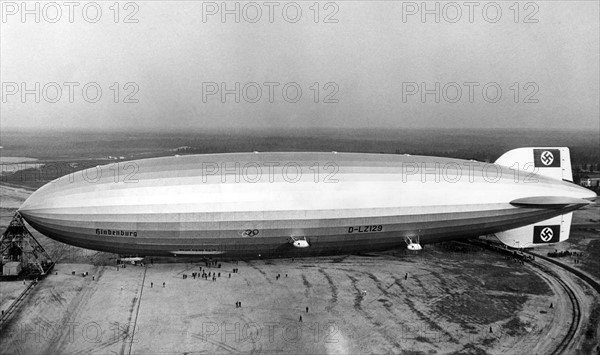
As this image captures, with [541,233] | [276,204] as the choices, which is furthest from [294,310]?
[541,233]

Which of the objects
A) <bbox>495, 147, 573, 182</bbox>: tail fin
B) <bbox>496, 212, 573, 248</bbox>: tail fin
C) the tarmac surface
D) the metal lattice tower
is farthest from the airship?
the metal lattice tower

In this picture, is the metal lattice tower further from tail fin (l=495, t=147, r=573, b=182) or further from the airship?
tail fin (l=495, t=147, r=573, b=182)

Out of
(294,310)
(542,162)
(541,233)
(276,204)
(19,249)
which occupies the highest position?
(542,162)

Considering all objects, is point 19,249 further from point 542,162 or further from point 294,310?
point 542,162

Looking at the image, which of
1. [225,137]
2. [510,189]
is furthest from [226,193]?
[225,137]

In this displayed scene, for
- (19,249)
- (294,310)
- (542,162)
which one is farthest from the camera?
(542,162)

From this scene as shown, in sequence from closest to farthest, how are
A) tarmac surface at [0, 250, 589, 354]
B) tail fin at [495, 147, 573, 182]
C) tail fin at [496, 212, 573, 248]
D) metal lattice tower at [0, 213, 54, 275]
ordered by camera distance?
tarmac surface at [0, 250, 589, 354] → metal lattice tower at [0, 213, 54, 275] → tail fin at [496, 212, 573, 248] → tail fin at [495, 147, 573, 182]

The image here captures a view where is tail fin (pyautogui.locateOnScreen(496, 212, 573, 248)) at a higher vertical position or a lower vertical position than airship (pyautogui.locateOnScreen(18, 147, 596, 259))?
lower
